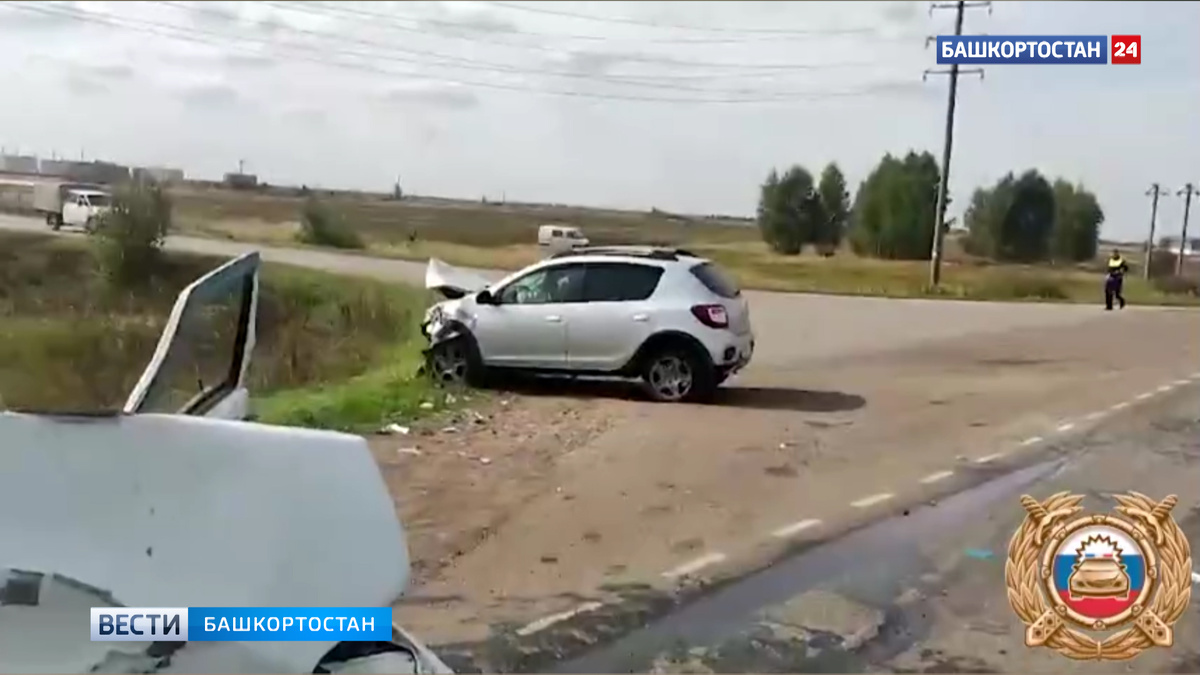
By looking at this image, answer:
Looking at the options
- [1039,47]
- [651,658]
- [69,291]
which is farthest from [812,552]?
[69,291]

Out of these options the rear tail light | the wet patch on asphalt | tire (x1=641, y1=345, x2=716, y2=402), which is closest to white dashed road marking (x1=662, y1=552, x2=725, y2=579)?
the wet patch on asphalt

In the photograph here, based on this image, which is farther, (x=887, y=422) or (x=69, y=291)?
(x=887, y=422)

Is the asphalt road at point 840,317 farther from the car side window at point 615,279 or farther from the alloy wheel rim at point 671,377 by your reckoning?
the alloy wheel rim at point 671,377

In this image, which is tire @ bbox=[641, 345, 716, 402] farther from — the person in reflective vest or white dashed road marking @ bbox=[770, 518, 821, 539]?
the person in reflective vest

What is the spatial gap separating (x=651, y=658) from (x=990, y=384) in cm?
1007

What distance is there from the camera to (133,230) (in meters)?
10.8

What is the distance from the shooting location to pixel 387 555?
2787mm

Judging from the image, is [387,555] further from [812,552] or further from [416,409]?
[416,409]

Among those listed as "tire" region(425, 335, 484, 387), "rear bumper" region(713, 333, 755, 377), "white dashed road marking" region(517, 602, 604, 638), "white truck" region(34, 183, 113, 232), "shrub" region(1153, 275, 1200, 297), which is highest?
"white truck" region(34, 183, 113, 232)

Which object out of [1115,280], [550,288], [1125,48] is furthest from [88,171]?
[1115,280]

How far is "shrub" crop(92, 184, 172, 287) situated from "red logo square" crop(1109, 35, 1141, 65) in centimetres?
664

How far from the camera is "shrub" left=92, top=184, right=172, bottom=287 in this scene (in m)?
9.95

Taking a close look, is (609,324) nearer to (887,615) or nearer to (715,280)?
(715,280)

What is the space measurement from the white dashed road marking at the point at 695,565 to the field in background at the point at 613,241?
6.34m
